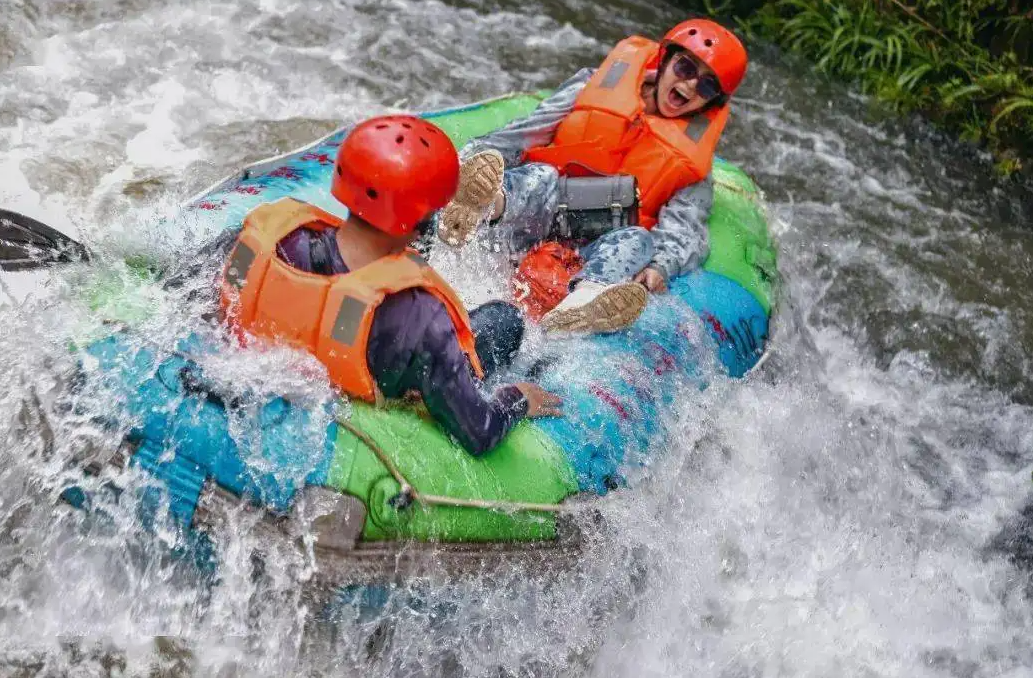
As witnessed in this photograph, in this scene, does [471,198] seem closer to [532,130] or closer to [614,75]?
[532,130]

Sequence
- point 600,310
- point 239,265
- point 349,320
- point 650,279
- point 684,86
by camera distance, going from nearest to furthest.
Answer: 1. point 349,320
2. point 239,265
3. point 600,310
4. point 650,279
5. point 684,86

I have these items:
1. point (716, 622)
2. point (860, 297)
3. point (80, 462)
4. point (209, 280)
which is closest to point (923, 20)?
point (860, 297)

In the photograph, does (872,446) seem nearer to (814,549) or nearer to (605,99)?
(814,549)

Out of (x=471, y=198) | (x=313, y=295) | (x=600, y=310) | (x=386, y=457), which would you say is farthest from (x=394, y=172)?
(x=600, y=310)

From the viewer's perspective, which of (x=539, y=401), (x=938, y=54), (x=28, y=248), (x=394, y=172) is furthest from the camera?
(x=938, y=54)

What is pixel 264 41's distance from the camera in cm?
675

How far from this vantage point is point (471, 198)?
3.82 metres

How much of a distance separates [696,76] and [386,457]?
224cm

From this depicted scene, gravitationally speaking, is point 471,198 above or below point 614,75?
below

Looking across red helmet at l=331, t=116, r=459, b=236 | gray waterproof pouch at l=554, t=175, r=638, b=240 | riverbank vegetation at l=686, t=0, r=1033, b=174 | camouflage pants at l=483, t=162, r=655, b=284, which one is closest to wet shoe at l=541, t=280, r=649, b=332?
camouflage pants at l=483, t=162, r=655, b=284

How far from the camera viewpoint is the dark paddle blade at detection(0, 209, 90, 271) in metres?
3.25

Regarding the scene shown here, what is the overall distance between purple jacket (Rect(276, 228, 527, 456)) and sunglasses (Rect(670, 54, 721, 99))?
6.38 feet

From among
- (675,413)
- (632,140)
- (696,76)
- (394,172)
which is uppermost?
(394,172)

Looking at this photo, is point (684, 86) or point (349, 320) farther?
point (684, 86)
